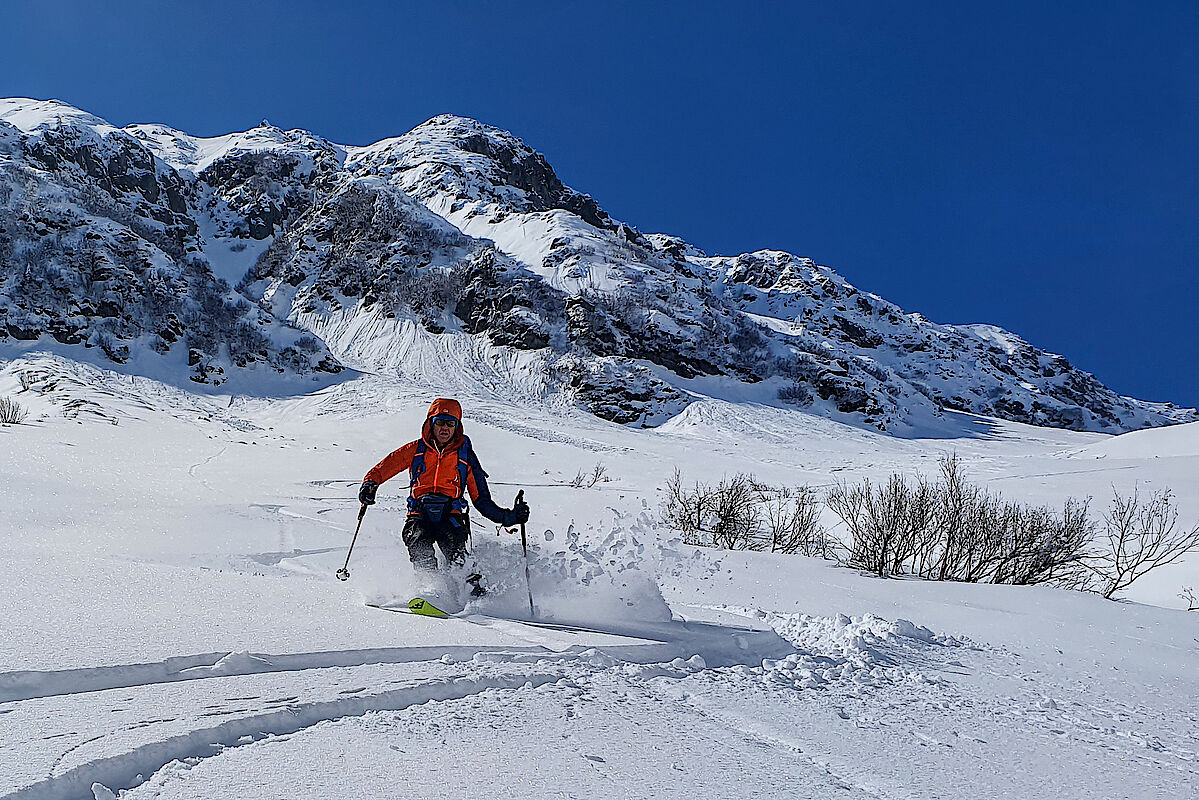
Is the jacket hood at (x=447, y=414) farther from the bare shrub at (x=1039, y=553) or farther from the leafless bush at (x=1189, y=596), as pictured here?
the leafless bush at (x=1189, y=596)

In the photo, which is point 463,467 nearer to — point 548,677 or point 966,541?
point 548,677

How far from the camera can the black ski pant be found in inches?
171

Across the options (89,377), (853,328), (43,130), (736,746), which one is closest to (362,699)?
(736,746)

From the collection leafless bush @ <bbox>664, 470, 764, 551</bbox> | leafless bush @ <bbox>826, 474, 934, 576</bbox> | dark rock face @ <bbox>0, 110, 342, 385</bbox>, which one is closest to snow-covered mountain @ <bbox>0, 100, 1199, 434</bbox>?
dark rock face @ <bbox>0, 110, 342, 385</bbox>

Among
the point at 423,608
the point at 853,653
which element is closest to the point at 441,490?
the point at 423,608

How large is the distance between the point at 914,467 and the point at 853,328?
93.1 m

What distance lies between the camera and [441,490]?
4457 millimetres

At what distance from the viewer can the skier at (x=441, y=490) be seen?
4371 millimetres

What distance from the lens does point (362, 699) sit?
7.36 ft

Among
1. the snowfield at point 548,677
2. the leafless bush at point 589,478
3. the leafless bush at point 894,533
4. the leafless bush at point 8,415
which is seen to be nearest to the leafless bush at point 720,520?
the leafless bush at point 894,533

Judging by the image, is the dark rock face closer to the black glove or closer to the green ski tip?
the black glove

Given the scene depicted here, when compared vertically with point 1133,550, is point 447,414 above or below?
above

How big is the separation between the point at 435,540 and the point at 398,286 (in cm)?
4872

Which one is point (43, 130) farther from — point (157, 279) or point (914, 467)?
point (914, 467)
